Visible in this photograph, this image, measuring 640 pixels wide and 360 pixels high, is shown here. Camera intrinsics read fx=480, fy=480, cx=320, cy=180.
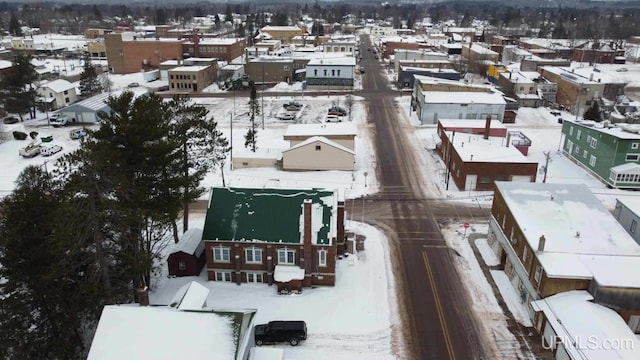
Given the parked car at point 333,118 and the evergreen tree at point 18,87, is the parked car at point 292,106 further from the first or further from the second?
the evergreen tree at point 18,87

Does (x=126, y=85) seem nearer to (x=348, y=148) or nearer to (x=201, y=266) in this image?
(x=348, y=148)

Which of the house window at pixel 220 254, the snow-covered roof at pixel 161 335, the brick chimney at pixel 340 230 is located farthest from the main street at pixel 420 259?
the house window at pixel 220 254

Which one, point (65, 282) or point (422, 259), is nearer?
point (65, 282)

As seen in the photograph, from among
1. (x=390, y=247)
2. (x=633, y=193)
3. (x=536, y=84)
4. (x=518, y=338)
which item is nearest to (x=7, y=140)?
(x=390, y=247)

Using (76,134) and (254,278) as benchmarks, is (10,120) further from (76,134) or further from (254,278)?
(254,278)

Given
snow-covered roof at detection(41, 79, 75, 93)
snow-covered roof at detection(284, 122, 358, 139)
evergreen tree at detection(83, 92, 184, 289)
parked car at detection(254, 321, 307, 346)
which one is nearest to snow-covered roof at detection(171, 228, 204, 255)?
evergreen tree at detection(83, 92, 184, 289)
